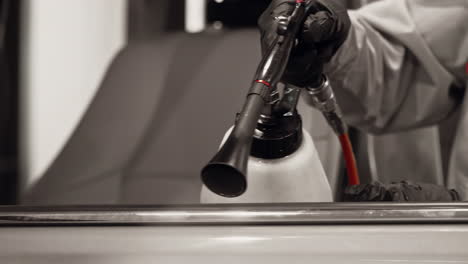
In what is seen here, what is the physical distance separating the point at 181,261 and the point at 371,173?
1.49ft

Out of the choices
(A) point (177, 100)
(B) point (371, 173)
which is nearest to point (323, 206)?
(B) point (371, 173)

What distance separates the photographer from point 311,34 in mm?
407

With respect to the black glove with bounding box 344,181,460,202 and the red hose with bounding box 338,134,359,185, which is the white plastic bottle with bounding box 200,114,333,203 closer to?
the black glove with bounding box 344,181,460,202

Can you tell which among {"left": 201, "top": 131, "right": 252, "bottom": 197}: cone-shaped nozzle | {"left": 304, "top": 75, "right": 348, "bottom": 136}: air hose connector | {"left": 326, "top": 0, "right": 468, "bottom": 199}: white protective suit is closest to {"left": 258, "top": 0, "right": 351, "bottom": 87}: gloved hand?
{"left": 304, "top": 75, "right": 348, "bottom": 136}: air hose connector

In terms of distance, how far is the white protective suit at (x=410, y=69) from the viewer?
713mm

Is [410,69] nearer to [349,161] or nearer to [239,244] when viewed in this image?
[349,161]

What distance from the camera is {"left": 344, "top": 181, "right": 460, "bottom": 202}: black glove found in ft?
1.29

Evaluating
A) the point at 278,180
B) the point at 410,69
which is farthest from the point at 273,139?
the point at 410,69

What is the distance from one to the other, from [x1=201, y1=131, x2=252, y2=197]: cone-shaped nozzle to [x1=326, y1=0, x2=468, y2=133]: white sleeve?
0.45 m

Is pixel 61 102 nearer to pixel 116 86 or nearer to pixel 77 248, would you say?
pixel 116 86

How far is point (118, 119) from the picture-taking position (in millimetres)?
944

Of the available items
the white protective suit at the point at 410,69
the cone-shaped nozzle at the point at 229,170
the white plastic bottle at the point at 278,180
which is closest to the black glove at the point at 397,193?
the white plastic bottle at the point at 278,180

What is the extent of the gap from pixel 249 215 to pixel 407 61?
1.75 feet

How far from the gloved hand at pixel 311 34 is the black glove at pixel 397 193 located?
10 centimetres
